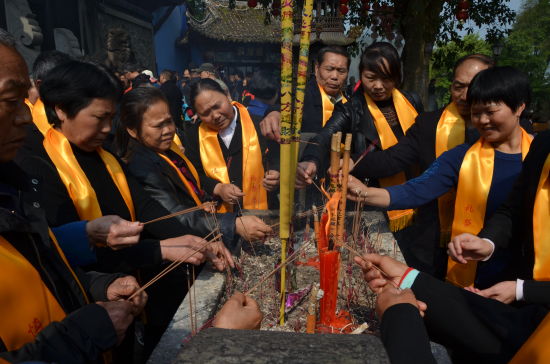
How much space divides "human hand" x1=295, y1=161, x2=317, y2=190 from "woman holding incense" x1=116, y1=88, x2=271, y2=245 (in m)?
0.50

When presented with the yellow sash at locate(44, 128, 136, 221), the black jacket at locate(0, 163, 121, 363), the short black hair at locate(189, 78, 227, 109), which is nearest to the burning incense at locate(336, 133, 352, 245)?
the black jacket at locate(0, 163, 121, 363)

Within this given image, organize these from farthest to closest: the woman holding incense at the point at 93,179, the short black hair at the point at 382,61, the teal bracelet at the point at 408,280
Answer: the short black hair at the point at 382,61, the woman holding incense at the point at 93,179, the teal bracelet at the point at 408,280

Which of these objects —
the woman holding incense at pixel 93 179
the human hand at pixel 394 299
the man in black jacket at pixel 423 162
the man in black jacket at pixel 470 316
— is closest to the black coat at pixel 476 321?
the man in black jacket at pixel 470 316

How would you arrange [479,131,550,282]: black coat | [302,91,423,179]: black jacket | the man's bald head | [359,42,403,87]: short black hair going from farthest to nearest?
[302,91,423,179]: black jacket
[359,42,403,87]: short black hair
[479,131,550,282]: black coat
the man's bald head

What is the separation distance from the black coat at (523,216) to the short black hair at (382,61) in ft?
4.39

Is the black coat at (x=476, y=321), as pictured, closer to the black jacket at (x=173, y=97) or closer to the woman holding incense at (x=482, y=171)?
the woman holding incense at (x=482, y=171)

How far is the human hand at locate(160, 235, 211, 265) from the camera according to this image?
2072 mm

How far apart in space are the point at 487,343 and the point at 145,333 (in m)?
1.90

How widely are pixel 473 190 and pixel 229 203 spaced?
171 cm

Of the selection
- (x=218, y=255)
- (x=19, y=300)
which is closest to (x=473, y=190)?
(x=218, y=255)

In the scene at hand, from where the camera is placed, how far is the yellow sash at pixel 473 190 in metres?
2.27

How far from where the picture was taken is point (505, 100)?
6.75 ft

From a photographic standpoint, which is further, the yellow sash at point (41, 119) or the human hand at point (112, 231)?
the yellow sash at point (41, 119)

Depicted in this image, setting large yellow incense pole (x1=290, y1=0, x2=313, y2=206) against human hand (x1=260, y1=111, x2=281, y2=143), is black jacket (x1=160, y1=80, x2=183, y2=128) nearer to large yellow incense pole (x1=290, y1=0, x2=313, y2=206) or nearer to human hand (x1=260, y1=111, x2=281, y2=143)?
human hand (x1=260, y1=111, x2=281, y2=143)
